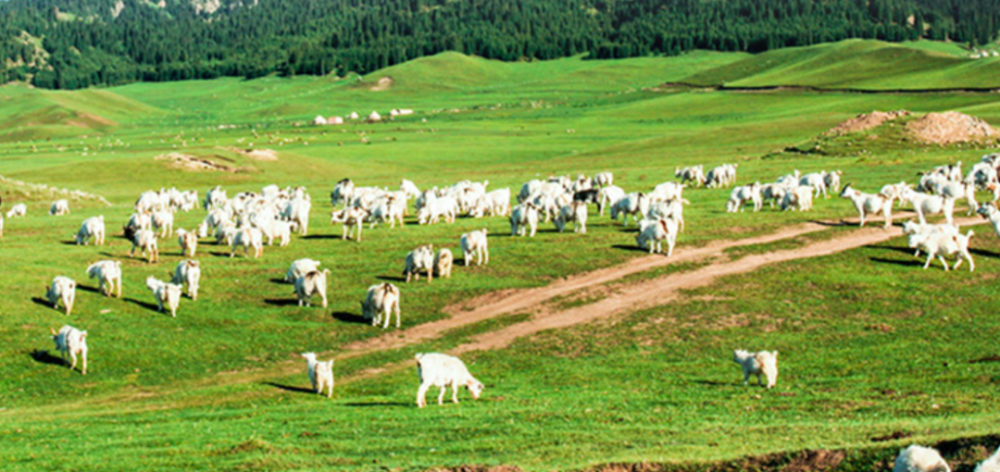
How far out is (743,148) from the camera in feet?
312

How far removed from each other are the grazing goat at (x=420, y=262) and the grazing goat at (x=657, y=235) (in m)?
9.08

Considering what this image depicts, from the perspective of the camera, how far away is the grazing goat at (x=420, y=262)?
125 feet

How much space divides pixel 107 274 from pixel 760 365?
72.4ft

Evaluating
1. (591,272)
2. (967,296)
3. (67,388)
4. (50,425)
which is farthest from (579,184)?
(50,425)

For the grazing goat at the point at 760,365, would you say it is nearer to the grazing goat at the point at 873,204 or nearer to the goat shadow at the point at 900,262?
the goat shadow at the point at 900,262

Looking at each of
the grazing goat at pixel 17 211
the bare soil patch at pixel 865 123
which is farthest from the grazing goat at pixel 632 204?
the bare soil patch at pixel 865 123

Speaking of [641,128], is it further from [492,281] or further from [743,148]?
[492,281]

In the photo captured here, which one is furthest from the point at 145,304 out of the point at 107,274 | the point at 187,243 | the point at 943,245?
the point at 943,245

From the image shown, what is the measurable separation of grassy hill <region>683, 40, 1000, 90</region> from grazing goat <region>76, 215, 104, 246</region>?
117 metres

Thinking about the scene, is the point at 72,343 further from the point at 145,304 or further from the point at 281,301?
the point at 281,301

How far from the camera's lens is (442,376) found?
24.2m

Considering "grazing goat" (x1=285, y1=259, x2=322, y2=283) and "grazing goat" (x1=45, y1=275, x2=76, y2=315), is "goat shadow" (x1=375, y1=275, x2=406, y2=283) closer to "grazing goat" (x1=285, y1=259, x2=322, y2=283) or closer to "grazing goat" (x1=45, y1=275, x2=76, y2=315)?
"grazing goat" (x1=285, y1=259, x2=322, y2=283)

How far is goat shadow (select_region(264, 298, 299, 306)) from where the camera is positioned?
35.7 metres

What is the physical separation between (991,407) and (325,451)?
13164mm
